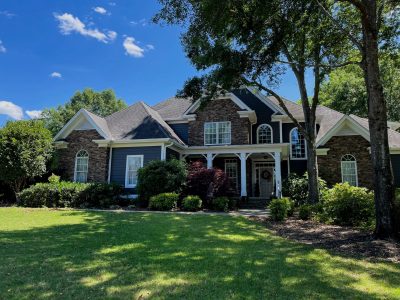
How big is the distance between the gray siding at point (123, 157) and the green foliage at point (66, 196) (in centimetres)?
240

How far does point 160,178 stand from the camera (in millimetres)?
16047

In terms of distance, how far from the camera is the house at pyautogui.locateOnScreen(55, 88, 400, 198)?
19188 millimetres

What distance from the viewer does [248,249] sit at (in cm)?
700

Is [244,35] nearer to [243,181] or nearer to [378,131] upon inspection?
[378,131]

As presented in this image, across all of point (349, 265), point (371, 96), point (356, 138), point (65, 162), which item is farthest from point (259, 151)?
point (349, 265)

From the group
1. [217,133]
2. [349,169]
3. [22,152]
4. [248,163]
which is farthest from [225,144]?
[22,152]

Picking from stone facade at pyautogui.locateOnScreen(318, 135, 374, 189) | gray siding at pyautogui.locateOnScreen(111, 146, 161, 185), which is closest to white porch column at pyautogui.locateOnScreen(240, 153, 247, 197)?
gray siding at pyautogui.locateOnScreen(111, 146, 161, 185)

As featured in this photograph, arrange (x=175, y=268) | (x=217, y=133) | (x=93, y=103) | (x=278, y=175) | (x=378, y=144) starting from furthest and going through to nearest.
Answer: (x=93, y=103) → (x=217, y=133) → (x=278, y=175) → (x=378, y=144) → (x=175, y=268)

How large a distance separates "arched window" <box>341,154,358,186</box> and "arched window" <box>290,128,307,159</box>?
253 cm

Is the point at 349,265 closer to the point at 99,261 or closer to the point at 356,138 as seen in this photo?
the point at 99,261

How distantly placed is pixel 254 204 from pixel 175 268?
14.1 metres

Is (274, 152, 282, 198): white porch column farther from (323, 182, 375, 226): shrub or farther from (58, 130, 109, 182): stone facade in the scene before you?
(58, 130, 109, 182): stone facade

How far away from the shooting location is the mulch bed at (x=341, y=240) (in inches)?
272

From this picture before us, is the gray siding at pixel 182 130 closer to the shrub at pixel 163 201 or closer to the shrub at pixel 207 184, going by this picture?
the shrub at pixel 207 184
